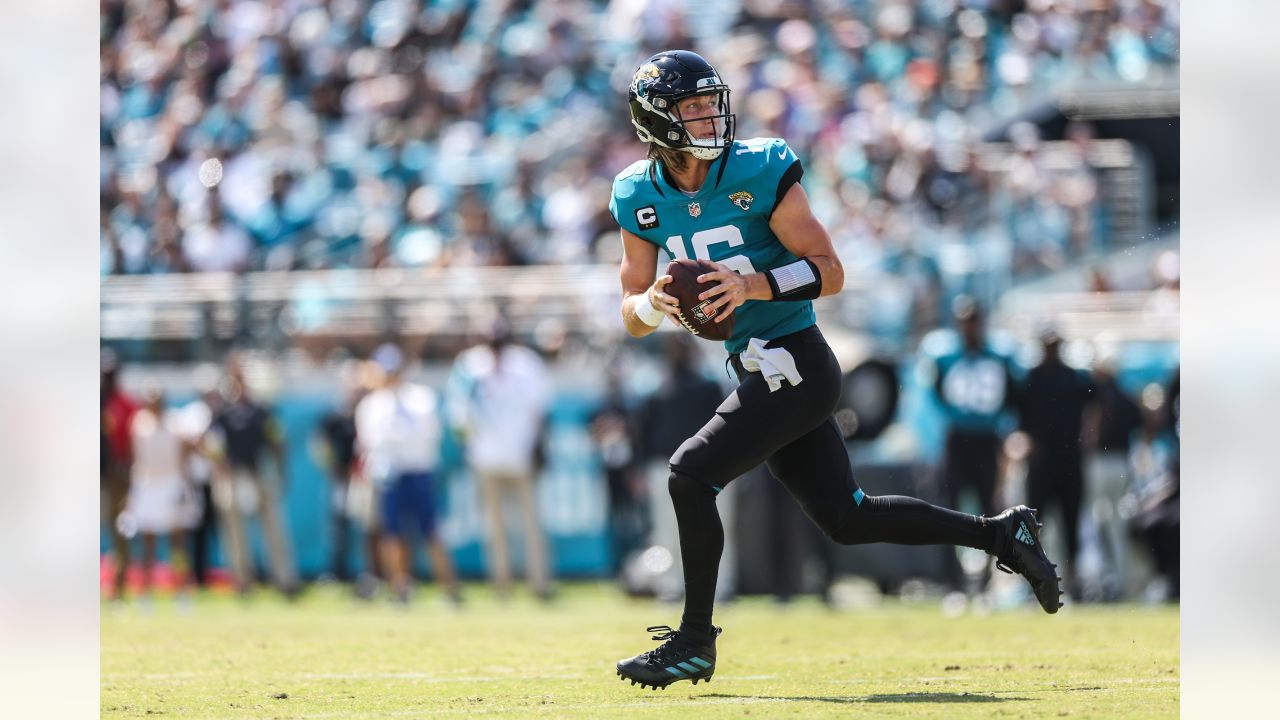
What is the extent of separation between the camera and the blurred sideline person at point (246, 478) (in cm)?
1327

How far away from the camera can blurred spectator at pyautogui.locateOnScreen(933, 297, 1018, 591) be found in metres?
11.1

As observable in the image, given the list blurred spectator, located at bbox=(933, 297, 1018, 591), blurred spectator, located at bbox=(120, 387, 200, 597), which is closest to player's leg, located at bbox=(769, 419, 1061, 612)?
blurred spectator, located at bbox=(933, 297, 1018, 591)

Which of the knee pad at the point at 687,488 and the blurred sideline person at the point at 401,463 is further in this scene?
the blurred sideline person at the point at 401,463

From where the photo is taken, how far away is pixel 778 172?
18.3ft

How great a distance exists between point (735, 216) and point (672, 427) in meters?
6.13

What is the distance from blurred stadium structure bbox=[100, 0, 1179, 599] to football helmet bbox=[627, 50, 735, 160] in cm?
678

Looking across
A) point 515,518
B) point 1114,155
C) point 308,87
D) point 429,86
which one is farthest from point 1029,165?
point 308,87

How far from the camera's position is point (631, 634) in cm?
896

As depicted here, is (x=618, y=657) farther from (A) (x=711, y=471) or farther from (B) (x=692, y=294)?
(B) (x=692, y=294)

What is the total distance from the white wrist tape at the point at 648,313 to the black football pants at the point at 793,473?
1.16ft

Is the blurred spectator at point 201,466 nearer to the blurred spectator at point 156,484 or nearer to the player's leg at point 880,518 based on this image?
the blurred spectator at point 156,484

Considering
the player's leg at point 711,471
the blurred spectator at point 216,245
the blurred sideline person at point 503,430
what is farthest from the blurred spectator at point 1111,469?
the blurred spectator at point 216,245

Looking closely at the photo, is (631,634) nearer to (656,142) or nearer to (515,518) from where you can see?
(656,142)

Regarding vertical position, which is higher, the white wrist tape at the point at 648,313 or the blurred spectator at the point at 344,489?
the white wrist tape at the point at 648,313
